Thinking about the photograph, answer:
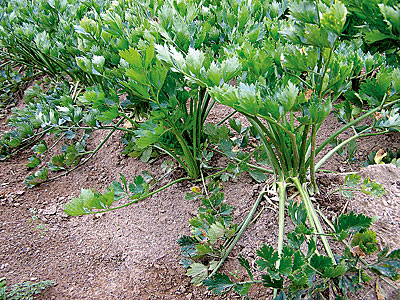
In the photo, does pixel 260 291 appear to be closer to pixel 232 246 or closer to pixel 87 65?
pixel 232 246

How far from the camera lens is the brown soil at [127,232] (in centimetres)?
153

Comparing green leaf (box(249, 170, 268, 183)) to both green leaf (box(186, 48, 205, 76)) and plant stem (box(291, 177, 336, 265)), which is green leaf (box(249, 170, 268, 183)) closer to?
plant stem (box(291, 177, 336, 265))

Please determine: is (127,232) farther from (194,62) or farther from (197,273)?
(194,62)

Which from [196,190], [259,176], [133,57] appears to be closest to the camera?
[133,57]

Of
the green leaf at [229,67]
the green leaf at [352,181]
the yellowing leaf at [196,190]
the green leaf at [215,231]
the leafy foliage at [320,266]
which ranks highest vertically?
the green leaf at [229,67]

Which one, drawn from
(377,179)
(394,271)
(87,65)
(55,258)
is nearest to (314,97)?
(394,271)

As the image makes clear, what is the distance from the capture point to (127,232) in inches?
74.9

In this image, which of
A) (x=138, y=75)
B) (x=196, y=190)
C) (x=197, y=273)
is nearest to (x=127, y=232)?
(x=196, y=190)

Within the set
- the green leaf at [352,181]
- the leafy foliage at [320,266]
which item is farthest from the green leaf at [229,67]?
the green leaf at [352,181]

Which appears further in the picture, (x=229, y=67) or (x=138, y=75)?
(x=138, y=75)

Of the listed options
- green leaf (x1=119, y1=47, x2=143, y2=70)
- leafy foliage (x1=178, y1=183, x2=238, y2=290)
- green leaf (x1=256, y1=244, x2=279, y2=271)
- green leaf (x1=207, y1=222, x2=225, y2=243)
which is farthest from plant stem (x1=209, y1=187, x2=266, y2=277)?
green leaf (x1=119, y1=47, x2=143, y2=70)

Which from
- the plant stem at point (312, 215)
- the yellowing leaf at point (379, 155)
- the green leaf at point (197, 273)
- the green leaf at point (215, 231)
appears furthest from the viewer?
the yellowing leaf at point (379, 155)

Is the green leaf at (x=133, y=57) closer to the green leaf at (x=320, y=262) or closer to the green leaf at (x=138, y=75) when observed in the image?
the green leaf at (x=138, y=75)

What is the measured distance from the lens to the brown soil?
5.01 ft
